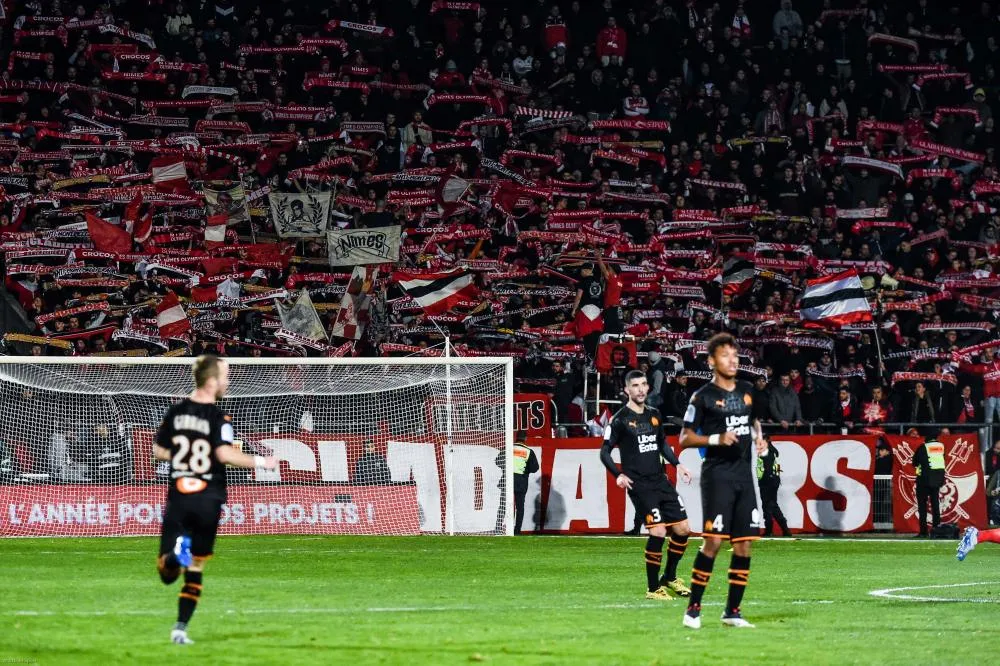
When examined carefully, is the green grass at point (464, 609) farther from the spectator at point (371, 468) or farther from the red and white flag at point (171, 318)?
the red and white flag at point (171, 318)

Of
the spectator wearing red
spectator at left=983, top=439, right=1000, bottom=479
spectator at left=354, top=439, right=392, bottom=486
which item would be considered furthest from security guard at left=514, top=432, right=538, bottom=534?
the spectator wearing red

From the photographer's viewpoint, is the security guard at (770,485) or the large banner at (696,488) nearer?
the security guard at (770,485)

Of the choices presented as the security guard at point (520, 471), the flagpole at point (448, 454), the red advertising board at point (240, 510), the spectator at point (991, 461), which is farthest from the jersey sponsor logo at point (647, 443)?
the spectator at point (991, 461)

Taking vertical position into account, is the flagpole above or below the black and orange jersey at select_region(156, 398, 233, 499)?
below

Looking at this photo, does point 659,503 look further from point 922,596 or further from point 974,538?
point 974,538

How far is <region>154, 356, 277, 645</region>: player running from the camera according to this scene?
9.79 meters

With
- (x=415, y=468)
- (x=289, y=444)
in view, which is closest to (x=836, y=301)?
(x=415, y=468)

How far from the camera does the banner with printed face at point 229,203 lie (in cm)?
3077

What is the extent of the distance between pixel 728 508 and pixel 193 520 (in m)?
3.97

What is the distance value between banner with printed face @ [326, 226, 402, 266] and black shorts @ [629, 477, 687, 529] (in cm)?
1609

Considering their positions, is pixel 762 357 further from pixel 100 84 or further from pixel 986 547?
pixel 100 84

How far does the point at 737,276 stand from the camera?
102 feet

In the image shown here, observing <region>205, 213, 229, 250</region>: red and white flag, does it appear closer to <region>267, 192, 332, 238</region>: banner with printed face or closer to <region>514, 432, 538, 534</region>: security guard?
<region>267, 192, 332, 238</region>: banner with printed face

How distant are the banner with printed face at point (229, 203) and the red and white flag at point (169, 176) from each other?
0.52m
